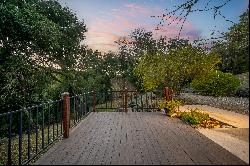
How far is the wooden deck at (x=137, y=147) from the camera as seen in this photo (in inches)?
259

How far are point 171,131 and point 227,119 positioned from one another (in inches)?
142

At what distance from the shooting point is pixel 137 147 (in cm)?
779

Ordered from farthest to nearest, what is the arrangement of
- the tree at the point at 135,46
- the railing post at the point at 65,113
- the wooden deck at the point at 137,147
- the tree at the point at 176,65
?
the tree at the point at 135,46 < the tree at the point at 176,65 < the railing post at the point at 65,113 < the wooden deck at the point at 137,147

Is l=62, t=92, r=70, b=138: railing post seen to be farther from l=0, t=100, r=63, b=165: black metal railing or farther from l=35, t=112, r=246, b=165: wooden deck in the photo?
l=35, t=112, r=246, b=165: wooden deck

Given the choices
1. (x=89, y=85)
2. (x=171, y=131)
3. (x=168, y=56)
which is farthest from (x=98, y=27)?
(x=171, y=131)

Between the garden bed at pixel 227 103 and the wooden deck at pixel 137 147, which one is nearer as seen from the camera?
the wooden deck at pixel 137 147

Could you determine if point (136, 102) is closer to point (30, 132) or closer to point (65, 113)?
point (30, 132)

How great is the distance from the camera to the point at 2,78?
1655 cm

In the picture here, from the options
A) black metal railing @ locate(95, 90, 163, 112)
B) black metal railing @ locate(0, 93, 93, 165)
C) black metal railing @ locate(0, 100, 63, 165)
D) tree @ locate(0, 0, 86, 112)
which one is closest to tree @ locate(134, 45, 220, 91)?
black metal railing @ locate(95, 90, 163, 112)

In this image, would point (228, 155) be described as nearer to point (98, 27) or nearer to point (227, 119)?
point (227, 119)

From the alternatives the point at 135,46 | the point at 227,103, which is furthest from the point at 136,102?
the point at 135,46

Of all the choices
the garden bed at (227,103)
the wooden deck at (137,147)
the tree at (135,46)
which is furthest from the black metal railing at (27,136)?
the tree at (135,46)

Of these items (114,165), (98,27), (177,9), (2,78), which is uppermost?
(98,27)

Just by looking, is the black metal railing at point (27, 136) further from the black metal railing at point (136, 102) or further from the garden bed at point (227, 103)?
the garden bed at point (227, 103)
